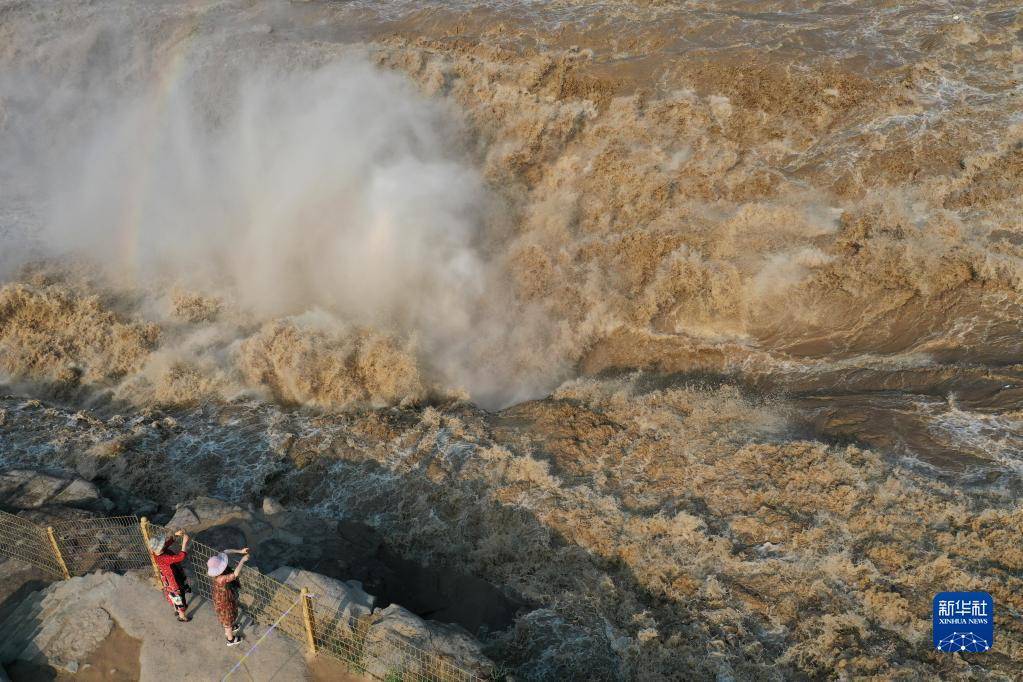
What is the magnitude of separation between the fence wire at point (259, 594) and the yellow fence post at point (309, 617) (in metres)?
0.03

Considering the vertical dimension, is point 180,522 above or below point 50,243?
below

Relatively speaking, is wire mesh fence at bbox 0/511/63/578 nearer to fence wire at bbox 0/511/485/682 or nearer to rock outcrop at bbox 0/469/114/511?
fence wire at bbox 0/511/485/682

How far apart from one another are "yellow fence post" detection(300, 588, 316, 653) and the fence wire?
0.03 metres

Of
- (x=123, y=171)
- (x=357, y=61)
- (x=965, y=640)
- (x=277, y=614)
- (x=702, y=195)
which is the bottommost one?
(x=965, y=640)

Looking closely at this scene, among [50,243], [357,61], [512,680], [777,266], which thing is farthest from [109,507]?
[357,61]

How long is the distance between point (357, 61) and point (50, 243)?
328 inches

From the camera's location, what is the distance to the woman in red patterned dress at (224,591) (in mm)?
6109

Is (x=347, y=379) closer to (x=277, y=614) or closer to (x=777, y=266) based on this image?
(x=277, y=614)

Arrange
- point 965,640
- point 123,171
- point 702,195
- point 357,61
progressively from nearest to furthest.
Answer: point 965,640, point 702,195, point 123,171, point 357,61

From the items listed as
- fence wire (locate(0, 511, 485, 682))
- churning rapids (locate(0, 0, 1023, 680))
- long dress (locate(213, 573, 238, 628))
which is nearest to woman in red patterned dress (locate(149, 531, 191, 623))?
fence wire (locate(0, 511, 485, 682))

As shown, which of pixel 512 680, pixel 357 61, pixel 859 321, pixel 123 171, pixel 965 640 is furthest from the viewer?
pixel 357 61

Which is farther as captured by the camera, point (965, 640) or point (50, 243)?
point (50, 243)

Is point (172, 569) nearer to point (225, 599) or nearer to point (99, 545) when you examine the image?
point (225, 599)

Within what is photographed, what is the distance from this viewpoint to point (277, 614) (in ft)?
22.0
